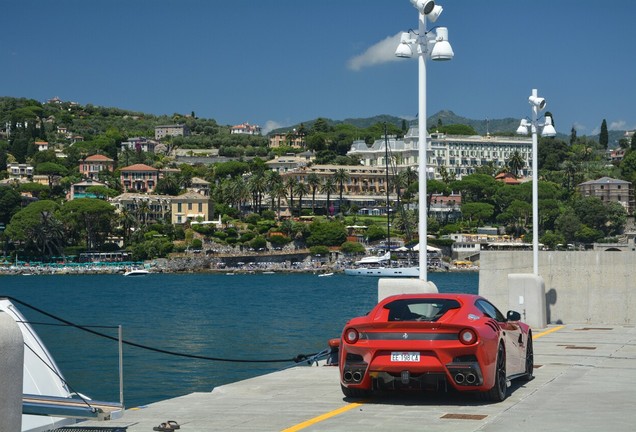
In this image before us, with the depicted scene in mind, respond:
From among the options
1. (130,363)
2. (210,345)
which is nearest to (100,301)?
(210,345)

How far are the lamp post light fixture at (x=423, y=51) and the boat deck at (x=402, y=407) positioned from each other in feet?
11.7

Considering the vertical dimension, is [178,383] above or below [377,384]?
below

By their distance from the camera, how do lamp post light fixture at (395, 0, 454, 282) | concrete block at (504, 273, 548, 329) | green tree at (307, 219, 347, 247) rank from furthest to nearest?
green tree at (307, 219, 347, 247)
concrete block at (504, 273, 548, 329)
lamp post light fixture at (395, 0, 454, 282)

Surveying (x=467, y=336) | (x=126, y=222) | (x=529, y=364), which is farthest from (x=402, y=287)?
(x=126, y=222)

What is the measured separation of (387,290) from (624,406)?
239 inches

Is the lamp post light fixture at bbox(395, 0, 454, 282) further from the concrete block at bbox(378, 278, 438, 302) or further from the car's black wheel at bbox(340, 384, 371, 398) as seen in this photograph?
the car's black wheel at bbox(340, 384, 371, 398)

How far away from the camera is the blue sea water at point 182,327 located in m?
35.1

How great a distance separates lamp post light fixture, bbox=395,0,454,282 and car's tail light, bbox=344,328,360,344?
5.94m

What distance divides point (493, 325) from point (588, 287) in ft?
45.7

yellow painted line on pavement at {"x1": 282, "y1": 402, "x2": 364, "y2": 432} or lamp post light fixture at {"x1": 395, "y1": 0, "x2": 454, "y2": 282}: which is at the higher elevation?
lamp post light fixture at {"x1": 395, "y1": 0, "x2": 454, "y2": 282}

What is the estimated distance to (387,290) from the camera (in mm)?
18219

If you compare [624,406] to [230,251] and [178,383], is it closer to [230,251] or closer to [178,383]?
[178,383]

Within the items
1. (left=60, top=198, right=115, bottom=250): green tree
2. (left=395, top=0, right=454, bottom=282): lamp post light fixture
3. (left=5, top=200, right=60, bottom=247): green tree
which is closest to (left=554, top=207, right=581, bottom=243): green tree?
(left=60, top=198, right=115, bottom=250): green tree

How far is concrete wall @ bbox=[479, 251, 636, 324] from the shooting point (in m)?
26.3
